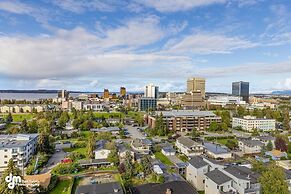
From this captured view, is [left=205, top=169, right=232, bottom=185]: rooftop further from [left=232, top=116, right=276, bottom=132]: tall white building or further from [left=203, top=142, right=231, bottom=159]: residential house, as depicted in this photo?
[left=232, top=116, right=276, bottom=132]: tall white building

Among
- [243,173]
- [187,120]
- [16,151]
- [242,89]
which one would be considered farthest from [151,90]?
[243,173]

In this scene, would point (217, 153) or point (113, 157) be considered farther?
point (217, 153)

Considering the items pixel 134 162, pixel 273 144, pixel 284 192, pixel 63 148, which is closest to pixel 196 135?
pixel 273 144

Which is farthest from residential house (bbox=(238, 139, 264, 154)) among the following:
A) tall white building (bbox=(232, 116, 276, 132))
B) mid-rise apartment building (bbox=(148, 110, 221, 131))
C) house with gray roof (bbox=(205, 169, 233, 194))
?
tall white building (bbox=(232, 116, 276, 132))

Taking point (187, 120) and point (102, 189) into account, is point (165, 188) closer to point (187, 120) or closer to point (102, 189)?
point (102, 189)

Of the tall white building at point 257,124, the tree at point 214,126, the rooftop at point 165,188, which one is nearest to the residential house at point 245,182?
the rooftop at point 165,188
